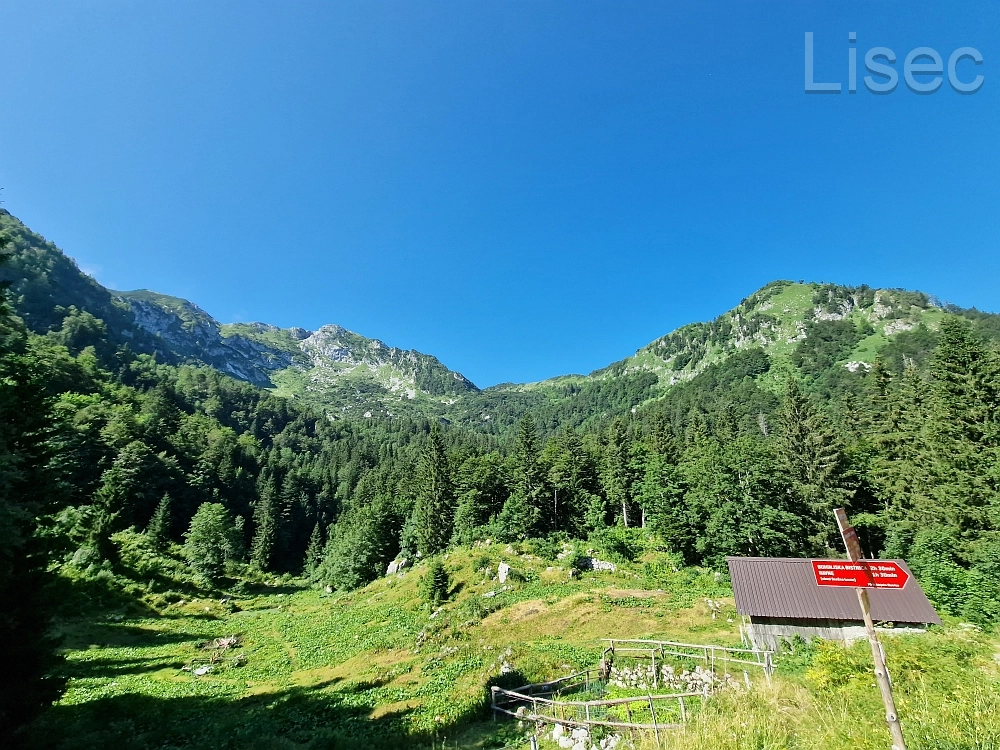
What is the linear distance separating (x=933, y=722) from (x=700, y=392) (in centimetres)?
17811

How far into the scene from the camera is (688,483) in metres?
54.8

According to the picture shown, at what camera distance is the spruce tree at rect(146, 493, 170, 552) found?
6172 cm

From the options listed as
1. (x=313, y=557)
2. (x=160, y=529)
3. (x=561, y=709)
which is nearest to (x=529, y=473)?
(x=561, y=709)

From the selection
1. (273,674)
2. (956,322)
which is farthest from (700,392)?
(273,674)

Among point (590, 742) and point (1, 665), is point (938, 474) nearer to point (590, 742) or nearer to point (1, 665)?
point (590, 742)

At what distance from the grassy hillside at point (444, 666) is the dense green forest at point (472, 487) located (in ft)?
16.3

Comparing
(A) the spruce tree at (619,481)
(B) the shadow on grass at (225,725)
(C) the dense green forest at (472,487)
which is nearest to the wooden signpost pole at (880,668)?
(B) the shadow on grass at (225,725)

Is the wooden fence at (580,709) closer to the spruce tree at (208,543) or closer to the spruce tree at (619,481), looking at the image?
the spruce tree at (619,481)

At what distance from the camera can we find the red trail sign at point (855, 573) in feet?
20.1

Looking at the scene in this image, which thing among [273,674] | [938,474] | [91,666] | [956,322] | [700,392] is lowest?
[273,674]

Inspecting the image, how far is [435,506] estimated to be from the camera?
6888 centimetres

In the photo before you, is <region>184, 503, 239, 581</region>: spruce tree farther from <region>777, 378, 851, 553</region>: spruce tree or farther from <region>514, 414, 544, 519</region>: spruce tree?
<region>777, 378, 851, 553</region>: spruce tree

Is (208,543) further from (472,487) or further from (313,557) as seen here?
(472,487)

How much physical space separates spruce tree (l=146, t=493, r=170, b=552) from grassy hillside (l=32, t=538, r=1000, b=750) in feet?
41.4
